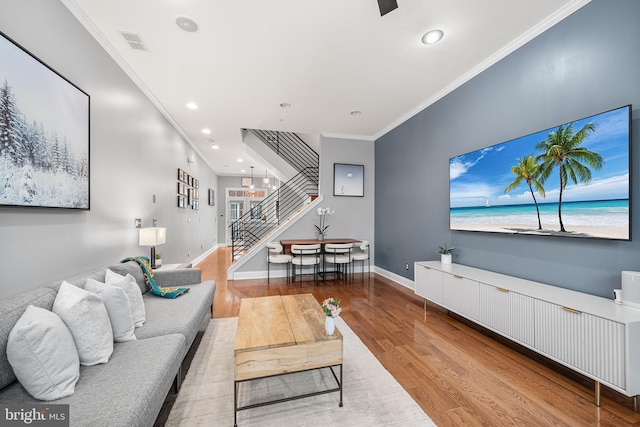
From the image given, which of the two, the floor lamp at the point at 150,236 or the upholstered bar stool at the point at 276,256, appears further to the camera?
the upholstered bar stool at the point at 276,256

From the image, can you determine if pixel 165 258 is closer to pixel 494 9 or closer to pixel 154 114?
pixel 154 114

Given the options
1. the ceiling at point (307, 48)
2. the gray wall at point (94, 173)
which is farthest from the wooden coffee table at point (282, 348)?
the ceiling at point (307, 48)

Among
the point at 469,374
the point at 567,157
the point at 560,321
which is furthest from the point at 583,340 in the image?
the point at 567,157

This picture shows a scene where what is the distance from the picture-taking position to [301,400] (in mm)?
1843

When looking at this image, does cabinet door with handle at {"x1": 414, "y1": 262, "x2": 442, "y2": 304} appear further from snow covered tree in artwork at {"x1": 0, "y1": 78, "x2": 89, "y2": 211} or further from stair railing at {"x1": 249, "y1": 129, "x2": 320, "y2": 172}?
stair railing at {"x1": 249, "y1": 129, "x2": 320, "y2": 172}

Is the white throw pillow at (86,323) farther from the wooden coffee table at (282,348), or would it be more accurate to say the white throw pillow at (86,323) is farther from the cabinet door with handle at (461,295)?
the cabinet door with handle at (461,295)

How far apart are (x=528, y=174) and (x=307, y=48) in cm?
275

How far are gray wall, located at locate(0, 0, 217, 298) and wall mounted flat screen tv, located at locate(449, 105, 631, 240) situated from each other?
171 inches

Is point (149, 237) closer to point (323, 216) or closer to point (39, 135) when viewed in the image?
point (39, 135)

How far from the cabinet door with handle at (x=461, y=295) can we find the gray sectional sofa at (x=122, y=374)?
2811 millimetres

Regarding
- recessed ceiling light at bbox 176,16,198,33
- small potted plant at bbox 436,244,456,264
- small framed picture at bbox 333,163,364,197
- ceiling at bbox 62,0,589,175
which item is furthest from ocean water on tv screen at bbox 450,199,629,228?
recessed ceiling light at bbox 176,16,198,33

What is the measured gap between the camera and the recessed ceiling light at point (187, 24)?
2439mm

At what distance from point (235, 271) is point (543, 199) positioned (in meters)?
5.13

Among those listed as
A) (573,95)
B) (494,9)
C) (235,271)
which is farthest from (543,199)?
(235,271)
